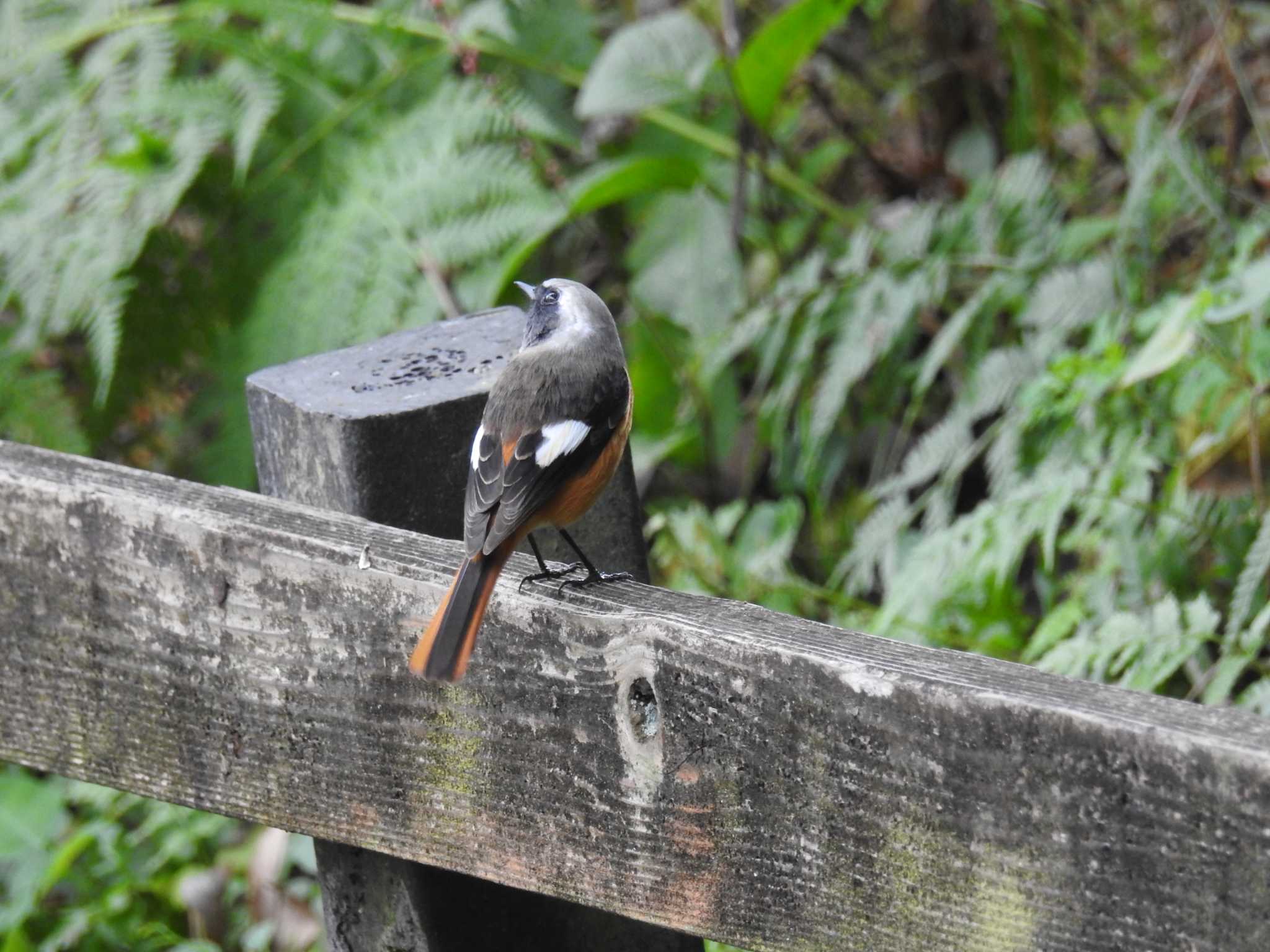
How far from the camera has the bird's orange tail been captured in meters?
1.40

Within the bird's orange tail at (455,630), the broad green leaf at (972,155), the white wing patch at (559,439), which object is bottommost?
the broad green leaf at (972,155)

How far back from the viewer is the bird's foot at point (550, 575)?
160 cm

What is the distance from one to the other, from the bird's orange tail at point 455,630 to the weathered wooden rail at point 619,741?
2cm

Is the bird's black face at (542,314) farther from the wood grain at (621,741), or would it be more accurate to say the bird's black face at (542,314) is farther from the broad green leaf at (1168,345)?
the broad green leaf at (1168,345)

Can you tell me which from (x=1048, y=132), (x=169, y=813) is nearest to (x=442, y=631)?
(x=169, y=813)

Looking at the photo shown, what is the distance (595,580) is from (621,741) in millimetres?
395

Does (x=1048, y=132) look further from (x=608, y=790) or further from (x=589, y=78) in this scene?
(x=608, y=790)

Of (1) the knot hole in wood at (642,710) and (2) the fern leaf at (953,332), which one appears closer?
(1) the knot hole in wood at (642,710)

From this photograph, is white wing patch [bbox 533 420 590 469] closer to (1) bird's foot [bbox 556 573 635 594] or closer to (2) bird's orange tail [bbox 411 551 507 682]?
(1) bird's foot [bbox 556 573 635 594]

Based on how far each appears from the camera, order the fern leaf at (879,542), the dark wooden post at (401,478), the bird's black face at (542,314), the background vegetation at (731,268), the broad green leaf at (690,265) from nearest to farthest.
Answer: the dark wooden post at (401,478) → the bird's black face at (542,314) → the background vegetation at (731,268) → the fern leaf at (879,542) → the broad green leaf at (690,265)

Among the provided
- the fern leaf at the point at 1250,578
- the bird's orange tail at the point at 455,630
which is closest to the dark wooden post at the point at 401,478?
the bird's orange tail at the point at 455,630

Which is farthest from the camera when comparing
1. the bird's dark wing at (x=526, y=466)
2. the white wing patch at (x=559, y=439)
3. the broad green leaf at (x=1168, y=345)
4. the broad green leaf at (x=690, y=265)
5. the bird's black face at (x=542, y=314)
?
the broad green leaf at (x=690, y=265)

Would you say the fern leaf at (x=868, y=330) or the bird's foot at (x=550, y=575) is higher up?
the bird's foot at (x=550, y=575)

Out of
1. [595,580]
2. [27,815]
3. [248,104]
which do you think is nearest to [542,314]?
[595,580]
